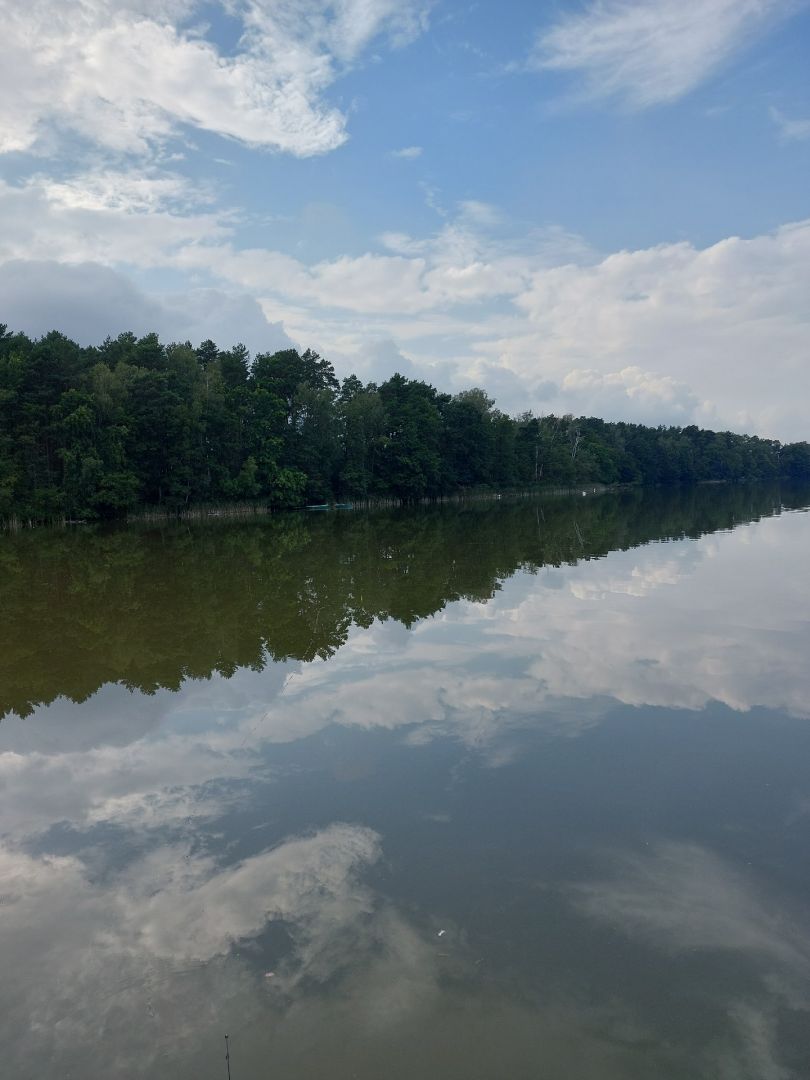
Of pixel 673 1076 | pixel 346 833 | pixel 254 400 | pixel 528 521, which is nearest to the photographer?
pixel 673 1076

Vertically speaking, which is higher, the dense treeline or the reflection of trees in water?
the dense treeline

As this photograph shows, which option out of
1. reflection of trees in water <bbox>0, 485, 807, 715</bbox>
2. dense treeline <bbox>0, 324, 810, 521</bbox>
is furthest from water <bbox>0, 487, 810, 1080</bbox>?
dense treeline <bbox>0, 324, 810, 521</bbox>

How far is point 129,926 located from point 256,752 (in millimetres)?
3344

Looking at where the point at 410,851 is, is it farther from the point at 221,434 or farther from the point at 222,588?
the point at 221,434

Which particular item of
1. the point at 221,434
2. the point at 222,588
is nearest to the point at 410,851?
the point at 222,588

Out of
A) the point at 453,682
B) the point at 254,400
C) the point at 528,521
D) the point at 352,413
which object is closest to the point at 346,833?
the point at 453,682

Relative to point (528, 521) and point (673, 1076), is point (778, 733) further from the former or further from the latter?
point (528, 521)

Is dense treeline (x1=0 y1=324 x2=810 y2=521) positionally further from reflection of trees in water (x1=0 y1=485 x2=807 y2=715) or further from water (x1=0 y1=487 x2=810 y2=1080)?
water (x1=0 y1=487 x2=810 y2=1080)

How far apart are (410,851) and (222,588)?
15.6 m

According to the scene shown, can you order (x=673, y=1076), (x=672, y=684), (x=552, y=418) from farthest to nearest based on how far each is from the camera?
(x=552, y=418) → (x=672, y=684) → (x=673, y=1076)

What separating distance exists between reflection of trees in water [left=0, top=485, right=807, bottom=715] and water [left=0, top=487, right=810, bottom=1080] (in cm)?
21

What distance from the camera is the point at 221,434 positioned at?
5991cm

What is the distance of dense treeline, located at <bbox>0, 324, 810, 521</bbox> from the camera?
4884 cm

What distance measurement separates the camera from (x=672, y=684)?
35.6 feet
